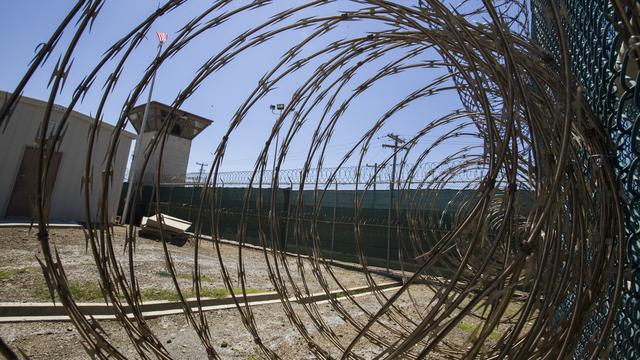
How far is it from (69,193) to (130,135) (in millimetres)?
4737

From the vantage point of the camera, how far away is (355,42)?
92.7 inches

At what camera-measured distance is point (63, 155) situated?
15570 mm

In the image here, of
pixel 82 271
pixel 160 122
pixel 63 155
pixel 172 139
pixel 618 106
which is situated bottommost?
pixel 82 271

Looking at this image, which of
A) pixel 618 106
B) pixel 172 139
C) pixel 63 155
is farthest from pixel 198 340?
pixel 172 139

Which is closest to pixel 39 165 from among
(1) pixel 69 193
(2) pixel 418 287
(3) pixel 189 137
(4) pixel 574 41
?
(4) pixel 574 41

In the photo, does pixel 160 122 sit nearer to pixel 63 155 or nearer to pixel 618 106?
pixel 63 155

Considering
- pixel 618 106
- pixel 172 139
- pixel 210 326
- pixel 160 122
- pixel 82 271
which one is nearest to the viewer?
pixel 618 106

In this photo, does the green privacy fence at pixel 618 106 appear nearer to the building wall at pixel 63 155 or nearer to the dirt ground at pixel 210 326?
the dirt ground at pixel 210 326

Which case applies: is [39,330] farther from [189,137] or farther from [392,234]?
[189,137]

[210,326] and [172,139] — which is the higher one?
[172,139]

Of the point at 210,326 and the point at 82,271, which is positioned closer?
the point at 210,326

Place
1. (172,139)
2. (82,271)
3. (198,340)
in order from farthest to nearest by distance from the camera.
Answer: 1. (172,139)
2. (82,271)
3. (198,340)

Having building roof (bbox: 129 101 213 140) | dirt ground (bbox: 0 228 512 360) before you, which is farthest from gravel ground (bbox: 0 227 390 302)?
building roof (bbox: 129 101 213 140)

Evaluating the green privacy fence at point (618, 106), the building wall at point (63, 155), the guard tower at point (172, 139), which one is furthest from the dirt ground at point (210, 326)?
the guard tower at point (172, 139)
